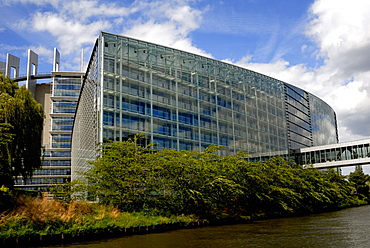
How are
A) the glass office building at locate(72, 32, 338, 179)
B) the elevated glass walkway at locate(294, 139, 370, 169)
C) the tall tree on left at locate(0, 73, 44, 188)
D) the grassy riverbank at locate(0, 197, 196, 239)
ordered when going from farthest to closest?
the elevated glass walkway at locate(294, 139, 370, 169)
the glass office building at locate(72, 32, 338, 179)
the tall tree on left at locate(0, 73, 44, 188)
the grassy riverbank at locate(0, 197, 196, 239)

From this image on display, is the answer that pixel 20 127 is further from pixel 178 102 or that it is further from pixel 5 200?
pixel 178 102

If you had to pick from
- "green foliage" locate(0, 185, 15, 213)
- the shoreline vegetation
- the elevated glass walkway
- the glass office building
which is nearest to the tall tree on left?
"green foliage" locate(0, 185, 15, 213)

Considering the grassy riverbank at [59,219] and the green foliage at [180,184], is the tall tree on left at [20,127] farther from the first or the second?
the grassy riverbank at [59,219]

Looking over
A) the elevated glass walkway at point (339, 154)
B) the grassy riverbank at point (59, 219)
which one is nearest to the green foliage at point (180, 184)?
the grassy riverbank at point (59, 219)

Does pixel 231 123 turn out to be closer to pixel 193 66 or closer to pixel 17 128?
pixel 193 66

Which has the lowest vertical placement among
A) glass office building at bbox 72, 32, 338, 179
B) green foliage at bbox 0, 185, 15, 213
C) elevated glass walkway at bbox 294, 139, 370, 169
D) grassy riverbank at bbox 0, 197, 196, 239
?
grassy riverbank at bbox 0, 197, 196, 239

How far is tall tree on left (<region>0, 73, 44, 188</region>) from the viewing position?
28.0 meters

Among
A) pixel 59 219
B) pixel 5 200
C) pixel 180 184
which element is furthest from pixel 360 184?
pixel 5 200

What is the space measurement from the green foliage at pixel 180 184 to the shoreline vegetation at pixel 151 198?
82 mm

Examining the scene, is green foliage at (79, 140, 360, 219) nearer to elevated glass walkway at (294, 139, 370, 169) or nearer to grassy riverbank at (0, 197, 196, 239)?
grassy riverbank at (0, 197, 196, 239)

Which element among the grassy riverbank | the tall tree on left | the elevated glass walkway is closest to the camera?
the grassy riverbank

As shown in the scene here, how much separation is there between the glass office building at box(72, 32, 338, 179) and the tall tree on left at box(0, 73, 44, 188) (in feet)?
22.2

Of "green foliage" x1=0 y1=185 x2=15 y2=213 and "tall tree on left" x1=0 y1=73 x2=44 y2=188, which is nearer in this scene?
"green foliage" x1=0 y1=185 x2=15 y2=213

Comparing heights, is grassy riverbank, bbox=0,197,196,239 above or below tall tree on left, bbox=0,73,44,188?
below
